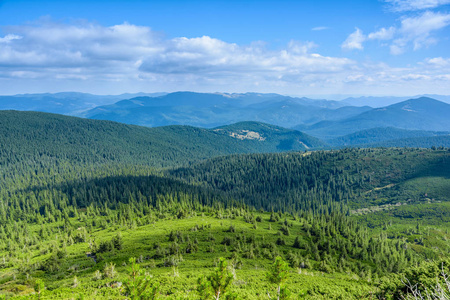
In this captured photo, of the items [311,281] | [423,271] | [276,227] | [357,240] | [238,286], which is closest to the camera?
[423,271]

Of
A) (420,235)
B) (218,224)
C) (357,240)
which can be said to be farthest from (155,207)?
(420,235)

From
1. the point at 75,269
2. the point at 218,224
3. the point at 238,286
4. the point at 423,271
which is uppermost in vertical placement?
the point at 423,271

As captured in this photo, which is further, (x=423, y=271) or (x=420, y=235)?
(x=420, y=235)

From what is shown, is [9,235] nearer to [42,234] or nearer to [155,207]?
[42,234]

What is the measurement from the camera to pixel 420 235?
6949 inches

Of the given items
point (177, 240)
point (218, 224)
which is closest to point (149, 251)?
point (177, 240)

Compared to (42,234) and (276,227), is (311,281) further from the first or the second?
(42,234)

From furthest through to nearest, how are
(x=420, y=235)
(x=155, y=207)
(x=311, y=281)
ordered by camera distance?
(x=155, y=207) → (x=420, y=235) → (x=311, y=281)

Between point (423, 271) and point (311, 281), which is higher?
point (423, 271)

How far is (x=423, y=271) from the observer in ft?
129

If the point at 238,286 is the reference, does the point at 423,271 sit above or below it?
above

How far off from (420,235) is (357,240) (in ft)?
255

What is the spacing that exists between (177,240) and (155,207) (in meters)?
92.9

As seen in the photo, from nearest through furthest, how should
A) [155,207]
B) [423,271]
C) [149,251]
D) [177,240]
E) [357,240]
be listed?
[423,271] → [149,251] → [177,240] → [357,240] → [155,207]
